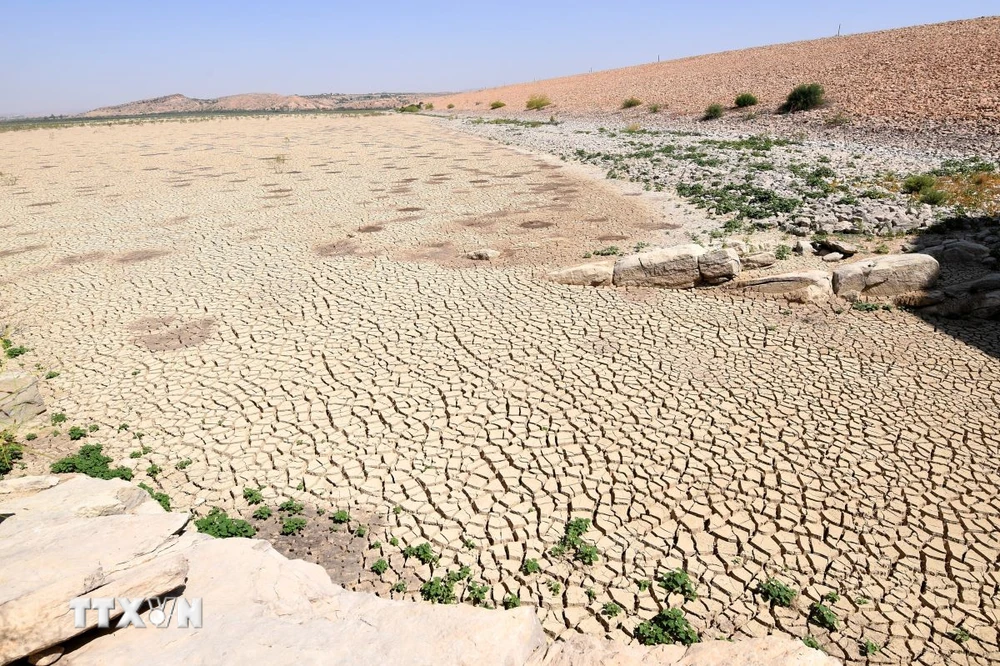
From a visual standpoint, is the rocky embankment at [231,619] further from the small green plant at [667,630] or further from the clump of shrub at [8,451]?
the clump of shrub at [8,451]

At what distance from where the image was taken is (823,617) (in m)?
3.87

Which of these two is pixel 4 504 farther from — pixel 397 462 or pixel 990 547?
pixel 990 547

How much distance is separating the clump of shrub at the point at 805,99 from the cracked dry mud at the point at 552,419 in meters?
21.4

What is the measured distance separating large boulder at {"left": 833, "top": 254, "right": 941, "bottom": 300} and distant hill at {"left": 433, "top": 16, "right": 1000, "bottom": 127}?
15919 mm

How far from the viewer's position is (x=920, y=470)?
5176mm

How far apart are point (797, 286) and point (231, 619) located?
8565mm

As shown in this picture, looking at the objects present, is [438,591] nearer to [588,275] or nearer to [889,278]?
[588,275]

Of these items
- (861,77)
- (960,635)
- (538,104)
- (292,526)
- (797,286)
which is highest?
(538,104)

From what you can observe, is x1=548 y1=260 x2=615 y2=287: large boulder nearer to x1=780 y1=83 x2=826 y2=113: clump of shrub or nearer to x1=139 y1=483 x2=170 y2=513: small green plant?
x1=139 y1=483 x2=170 y2=513: small green plant

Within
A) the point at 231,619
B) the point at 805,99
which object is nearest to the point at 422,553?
the point at 231,619

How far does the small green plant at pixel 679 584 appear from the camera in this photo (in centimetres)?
410

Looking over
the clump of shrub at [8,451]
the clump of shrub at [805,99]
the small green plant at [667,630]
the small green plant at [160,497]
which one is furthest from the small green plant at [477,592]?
the clump of shrub at [805,99]

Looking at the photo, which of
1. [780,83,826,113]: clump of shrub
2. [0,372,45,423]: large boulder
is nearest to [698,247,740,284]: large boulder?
[0,372,45,423]: large boulder

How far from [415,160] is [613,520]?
22.3 metres
